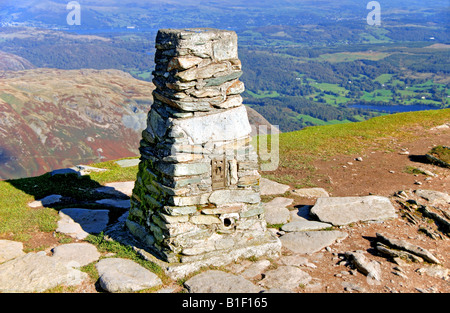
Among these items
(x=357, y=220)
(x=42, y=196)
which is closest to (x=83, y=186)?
(x=42, y=196)

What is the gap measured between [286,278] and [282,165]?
1091 centimetres

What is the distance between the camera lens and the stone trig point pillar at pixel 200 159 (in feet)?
31.3

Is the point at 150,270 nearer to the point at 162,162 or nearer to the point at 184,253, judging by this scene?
the point at 184,253

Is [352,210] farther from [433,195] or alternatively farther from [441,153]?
[441,153]

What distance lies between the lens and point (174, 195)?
9.63 metres

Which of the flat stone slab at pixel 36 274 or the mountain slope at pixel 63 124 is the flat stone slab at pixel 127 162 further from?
the mountain slope at pixel 63 124

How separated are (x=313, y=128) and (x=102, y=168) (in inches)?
576

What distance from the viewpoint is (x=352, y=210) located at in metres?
13.4

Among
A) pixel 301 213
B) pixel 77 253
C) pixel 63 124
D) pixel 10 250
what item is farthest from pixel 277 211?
pixel 63 124

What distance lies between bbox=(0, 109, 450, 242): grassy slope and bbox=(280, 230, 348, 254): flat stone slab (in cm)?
601

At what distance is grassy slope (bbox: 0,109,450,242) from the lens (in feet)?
41.4

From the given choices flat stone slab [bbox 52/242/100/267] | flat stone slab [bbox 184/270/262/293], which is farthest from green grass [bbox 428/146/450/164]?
flat stone slab [bbox 52/242/100/267]

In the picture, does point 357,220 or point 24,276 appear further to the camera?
point 357,220
